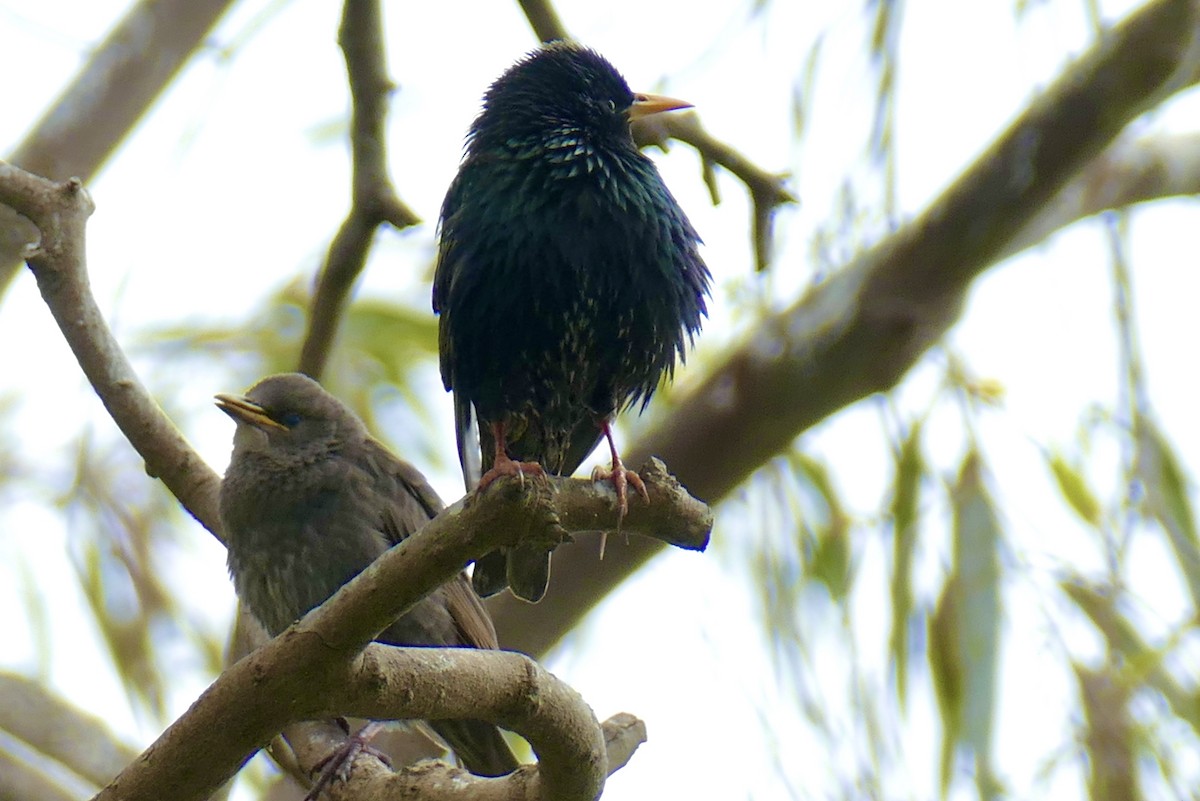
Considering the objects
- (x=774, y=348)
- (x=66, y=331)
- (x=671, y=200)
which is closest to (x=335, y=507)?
(x=66, y=331)

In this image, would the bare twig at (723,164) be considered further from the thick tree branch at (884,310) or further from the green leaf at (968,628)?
the green leaf at (968,628)

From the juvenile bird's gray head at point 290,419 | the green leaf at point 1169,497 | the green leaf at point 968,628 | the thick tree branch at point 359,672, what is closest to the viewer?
the thick tree branch at point 359,672

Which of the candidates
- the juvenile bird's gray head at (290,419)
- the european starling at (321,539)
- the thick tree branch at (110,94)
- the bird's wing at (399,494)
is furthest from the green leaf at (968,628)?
the thick tree branch at (110,94)

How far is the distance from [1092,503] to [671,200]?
2035 millimetres

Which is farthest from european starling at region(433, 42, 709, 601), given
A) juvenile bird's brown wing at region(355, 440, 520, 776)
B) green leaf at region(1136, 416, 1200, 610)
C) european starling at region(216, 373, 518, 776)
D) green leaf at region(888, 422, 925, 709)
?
green leaf at region(1136, 416, 1200, 610)

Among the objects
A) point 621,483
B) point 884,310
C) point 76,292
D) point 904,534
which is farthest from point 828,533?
point 76,292

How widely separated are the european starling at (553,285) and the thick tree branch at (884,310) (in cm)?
103

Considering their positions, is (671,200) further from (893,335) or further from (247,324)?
(247,324)

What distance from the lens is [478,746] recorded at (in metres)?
4.61

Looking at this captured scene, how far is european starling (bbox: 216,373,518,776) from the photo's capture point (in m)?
4.68

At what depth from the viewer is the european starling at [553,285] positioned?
4566mm

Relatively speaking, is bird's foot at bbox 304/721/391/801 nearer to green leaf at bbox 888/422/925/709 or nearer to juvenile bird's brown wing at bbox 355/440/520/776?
juvenile bird's brown wing at bbox 355/440/520/776

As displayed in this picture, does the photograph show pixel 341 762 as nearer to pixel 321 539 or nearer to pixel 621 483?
pixel 321 539

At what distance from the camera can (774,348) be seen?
6.09 meters
